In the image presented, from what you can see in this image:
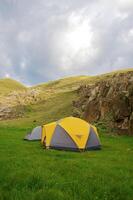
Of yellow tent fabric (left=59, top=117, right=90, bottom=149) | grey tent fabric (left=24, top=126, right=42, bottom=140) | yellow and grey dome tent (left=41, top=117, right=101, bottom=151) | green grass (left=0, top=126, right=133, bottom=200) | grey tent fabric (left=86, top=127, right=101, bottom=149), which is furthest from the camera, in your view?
grey tent fabric (left=24, top=126, right=42, bottom=140)

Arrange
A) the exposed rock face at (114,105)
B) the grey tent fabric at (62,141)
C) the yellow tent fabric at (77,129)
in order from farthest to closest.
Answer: the exposed rock face at (114,105) → the yellow tent fabric at (77,129) → the grey tent fabric at (62,141)

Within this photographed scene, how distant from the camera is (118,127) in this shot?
39.9m

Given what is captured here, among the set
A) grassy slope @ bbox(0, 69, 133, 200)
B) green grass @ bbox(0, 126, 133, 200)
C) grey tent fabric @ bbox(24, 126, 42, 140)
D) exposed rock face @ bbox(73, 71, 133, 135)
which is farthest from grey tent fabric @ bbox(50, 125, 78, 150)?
exposed rock face @ bbox(73, 71, 133, 135)

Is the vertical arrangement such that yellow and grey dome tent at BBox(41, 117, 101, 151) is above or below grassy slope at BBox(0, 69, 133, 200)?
above

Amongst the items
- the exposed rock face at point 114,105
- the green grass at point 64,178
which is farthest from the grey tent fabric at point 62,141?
the exposed rock face at point 114,105

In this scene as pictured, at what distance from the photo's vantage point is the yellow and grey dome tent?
1089 inches

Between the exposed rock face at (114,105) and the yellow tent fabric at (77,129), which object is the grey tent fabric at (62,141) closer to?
the yellow tent fabric at (77,129)

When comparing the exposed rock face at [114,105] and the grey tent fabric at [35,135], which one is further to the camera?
the exposed rock face at [114,105]

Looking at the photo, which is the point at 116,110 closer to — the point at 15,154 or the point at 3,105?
the point at 15,154

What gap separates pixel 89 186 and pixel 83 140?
13253 mm

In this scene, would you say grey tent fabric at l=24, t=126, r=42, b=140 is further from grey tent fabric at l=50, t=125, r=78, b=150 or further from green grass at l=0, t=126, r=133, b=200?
green grass at l=0, t=126, r=133, b=200

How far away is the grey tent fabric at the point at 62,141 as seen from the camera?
2752 centimetres

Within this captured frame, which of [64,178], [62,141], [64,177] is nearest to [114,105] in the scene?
[62,141]

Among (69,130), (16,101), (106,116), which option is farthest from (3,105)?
(69,130)
